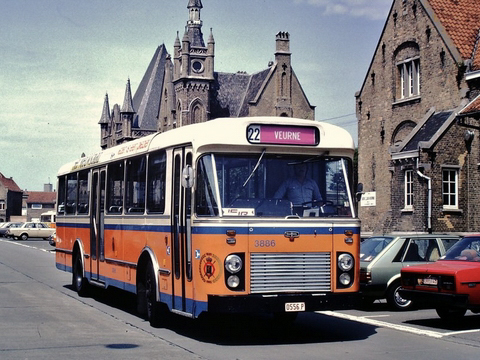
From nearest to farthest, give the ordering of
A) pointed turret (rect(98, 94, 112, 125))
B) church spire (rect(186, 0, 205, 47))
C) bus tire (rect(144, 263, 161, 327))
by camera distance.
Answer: bus tire (rect(144, 263, 161, 327)) → church spire (rect(186, 0, 205, 47)) → pointed turret (rect(98, 94, 112, 125))

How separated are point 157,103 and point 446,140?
67897 millimetres

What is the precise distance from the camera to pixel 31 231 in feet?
229

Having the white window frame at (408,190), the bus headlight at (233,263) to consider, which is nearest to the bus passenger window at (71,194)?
the bus headlight at (233,263)

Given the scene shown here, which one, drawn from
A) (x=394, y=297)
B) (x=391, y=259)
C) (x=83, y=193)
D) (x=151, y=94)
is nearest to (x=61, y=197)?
(x=83, y=193)

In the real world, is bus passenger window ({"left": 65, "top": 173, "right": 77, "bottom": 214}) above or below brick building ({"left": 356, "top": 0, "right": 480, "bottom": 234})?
below

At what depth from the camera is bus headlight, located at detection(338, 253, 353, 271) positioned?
10812 mm

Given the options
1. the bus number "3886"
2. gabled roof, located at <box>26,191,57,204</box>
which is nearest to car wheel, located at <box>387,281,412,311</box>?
the bus number "3886"

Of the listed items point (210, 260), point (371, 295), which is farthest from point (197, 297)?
point (371, 295)

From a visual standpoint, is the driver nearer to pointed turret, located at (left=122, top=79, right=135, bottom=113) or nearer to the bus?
the bus

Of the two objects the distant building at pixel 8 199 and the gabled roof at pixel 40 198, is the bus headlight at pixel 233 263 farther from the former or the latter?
the gabled roof at pixel 40 198

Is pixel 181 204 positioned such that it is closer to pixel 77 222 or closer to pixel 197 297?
pixel 197 297

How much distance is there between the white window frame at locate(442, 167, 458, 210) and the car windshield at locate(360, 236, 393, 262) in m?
15.5

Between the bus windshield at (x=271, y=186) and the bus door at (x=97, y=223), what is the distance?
5.44 m

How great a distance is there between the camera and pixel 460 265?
491 inches
